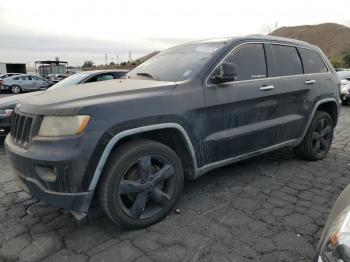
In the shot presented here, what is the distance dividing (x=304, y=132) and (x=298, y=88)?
0.67m

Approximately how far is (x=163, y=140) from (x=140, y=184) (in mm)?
559

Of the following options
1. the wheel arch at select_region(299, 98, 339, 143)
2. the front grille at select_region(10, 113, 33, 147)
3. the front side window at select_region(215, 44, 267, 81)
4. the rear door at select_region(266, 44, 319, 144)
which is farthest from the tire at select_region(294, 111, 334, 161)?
the front grille at select_region(10, 113, 33, 147)

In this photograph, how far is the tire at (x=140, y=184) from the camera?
9.23 feet

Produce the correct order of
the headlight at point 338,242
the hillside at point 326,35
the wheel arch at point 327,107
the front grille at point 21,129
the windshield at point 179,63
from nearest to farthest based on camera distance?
the headlight at point 338,242 → the front grille at point 21,129 → the windshield at point 179,63 → the wheel arch at point 327,107 → the hillside at point 326,35

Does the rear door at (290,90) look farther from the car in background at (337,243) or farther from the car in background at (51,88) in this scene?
the car in background at (51,88)

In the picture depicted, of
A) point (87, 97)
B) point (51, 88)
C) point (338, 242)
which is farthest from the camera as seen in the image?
point (51, 88)

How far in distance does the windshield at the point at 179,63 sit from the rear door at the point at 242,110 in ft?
0.66

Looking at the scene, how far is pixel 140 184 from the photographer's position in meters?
2.96

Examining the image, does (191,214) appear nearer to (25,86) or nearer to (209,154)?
(209,154)

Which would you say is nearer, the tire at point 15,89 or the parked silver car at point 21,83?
the parked silver car at point 21,83

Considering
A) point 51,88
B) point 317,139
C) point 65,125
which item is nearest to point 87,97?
point 65,125

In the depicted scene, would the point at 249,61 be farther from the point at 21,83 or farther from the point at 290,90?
the point at 21,83

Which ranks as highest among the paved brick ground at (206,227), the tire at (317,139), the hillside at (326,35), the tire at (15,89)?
the hillside at (326,35)

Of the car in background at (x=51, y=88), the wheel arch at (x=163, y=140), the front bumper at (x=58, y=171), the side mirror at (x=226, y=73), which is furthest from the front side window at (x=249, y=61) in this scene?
the car in background at (x=51, y=88)
